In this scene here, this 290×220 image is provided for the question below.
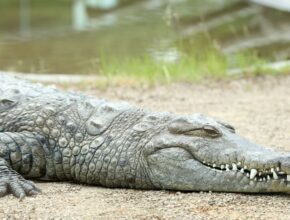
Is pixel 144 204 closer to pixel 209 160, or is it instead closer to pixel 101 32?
pixel 209 160

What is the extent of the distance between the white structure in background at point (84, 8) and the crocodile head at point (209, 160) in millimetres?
9100

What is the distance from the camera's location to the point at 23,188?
174 inches

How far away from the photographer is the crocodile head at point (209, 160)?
4.20 meters

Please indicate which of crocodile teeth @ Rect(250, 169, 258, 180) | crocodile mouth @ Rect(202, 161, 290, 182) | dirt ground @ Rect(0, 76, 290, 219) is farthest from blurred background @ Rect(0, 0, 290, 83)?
crocodile teeth @ Rect(250, 169, 258, 180)

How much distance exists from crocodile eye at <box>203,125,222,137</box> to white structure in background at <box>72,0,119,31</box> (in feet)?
30.0

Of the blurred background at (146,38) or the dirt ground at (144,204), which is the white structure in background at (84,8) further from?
the dirt ground at (144,204)

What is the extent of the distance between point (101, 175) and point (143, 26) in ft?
28.9

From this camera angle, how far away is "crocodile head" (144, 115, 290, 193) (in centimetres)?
420

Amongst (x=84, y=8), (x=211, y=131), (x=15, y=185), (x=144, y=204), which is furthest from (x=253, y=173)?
(x=84, y=8)

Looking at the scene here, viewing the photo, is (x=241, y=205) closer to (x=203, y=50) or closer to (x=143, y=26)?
(x=203, y=50)

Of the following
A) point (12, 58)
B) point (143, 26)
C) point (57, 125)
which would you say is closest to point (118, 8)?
point (143, 26)

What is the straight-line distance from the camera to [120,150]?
15.3 ft

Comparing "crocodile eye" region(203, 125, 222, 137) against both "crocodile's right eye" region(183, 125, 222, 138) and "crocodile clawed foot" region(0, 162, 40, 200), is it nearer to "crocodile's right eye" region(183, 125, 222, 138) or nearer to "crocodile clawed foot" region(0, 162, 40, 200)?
"crocodile's right eye" region(183, 125, 222, 138)

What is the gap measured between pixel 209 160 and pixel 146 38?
25.3 feet
